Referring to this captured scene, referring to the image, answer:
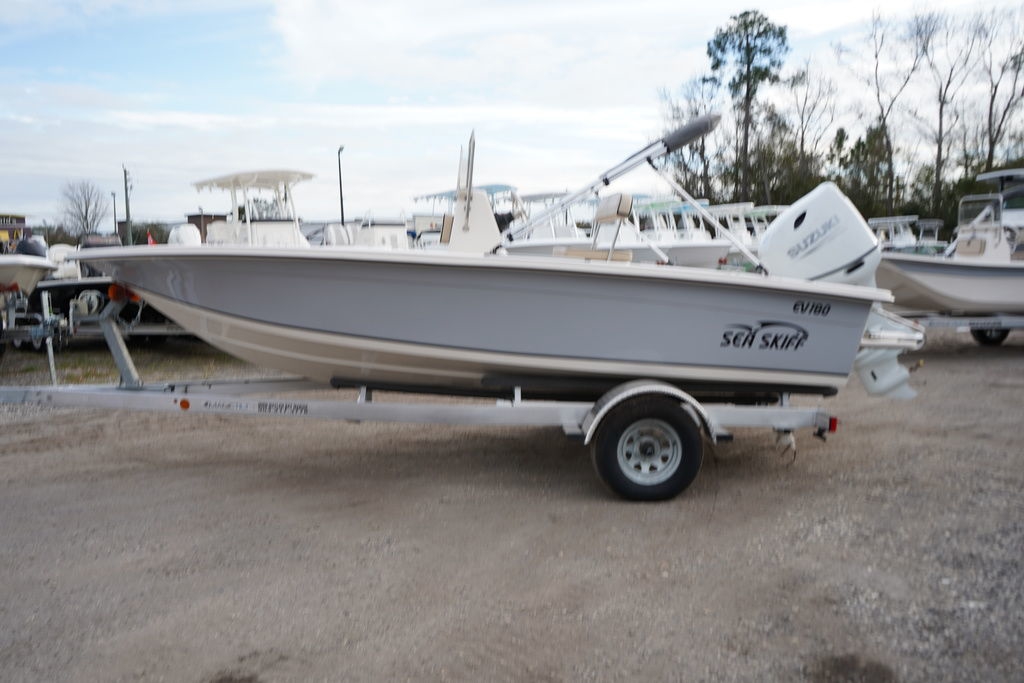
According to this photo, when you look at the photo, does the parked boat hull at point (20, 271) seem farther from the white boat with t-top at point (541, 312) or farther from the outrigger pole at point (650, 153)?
the outrigger pole at point (650, 153)

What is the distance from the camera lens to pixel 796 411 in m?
4.38

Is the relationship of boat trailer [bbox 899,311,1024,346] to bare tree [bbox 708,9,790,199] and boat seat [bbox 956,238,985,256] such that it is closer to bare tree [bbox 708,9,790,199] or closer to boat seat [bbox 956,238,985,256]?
boat seat [bbox 956,238,985,256]

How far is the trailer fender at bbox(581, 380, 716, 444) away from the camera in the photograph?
160 inches

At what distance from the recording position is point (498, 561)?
11.6ft

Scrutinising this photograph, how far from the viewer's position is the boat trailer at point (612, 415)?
13.6 ft

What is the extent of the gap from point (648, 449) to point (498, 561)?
1.16 m

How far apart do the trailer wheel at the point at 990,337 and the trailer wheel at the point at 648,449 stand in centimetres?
845

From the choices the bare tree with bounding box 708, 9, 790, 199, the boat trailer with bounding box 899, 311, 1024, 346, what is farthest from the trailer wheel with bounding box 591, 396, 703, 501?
the bare tree with bounding box 708, 9, 790, 199

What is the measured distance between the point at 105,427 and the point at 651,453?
4.29 m

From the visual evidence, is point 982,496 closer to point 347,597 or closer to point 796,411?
point 796,411

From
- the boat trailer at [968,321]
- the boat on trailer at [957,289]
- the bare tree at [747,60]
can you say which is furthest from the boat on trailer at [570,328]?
the bare tree at [747,60]

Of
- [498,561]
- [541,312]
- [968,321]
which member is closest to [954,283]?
[968,321]

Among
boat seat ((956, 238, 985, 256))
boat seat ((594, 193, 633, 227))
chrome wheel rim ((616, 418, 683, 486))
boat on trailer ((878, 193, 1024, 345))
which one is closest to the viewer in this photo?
chrome wheel rim ((616, 418, 683, 486))

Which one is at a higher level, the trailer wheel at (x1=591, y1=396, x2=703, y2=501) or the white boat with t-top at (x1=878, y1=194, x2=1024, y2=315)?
the white boat with t-top at (x1=878, y1=194, x2=1024, y2=315)
